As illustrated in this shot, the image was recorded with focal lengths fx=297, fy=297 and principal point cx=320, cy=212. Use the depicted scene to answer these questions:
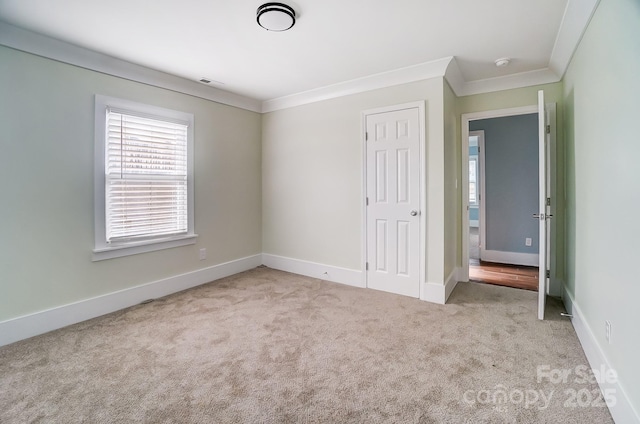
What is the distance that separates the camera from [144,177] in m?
3.17

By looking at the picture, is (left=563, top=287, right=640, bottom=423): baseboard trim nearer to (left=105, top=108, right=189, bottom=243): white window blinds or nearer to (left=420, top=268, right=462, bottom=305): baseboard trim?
(left=420, top=268, right=462, bottom=305): baseboard trim

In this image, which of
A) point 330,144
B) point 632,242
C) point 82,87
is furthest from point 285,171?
point 632,242

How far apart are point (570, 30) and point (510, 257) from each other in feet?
11.7

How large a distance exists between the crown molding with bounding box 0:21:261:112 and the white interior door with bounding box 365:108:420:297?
208 centimetres

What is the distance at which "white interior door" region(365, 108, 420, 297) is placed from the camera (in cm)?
328

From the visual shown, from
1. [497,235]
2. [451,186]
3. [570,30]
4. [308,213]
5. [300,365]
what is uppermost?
[570,30]

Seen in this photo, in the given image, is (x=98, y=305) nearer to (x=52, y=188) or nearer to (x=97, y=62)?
(x=52, y=188)

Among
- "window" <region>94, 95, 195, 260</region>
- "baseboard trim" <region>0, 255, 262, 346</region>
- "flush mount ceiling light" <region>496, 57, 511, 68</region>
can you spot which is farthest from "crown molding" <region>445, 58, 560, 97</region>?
"baseboard trim" <region>0, 255, 262, 346</region>

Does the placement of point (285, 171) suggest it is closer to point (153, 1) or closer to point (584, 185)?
point (153, 1)

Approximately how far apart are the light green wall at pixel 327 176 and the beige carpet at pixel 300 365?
36.8 inches

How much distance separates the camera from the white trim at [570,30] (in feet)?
6.54

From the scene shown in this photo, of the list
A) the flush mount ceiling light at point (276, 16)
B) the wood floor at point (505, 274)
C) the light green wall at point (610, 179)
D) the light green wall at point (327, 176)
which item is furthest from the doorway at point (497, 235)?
the flush mount ceiling light at point (276, 16)

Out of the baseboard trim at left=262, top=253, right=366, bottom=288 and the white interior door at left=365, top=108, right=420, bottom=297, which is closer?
the white interior door at left=365, top=108, right=420, bottom=297

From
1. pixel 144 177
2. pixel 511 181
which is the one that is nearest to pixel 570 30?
pixel 511 181
